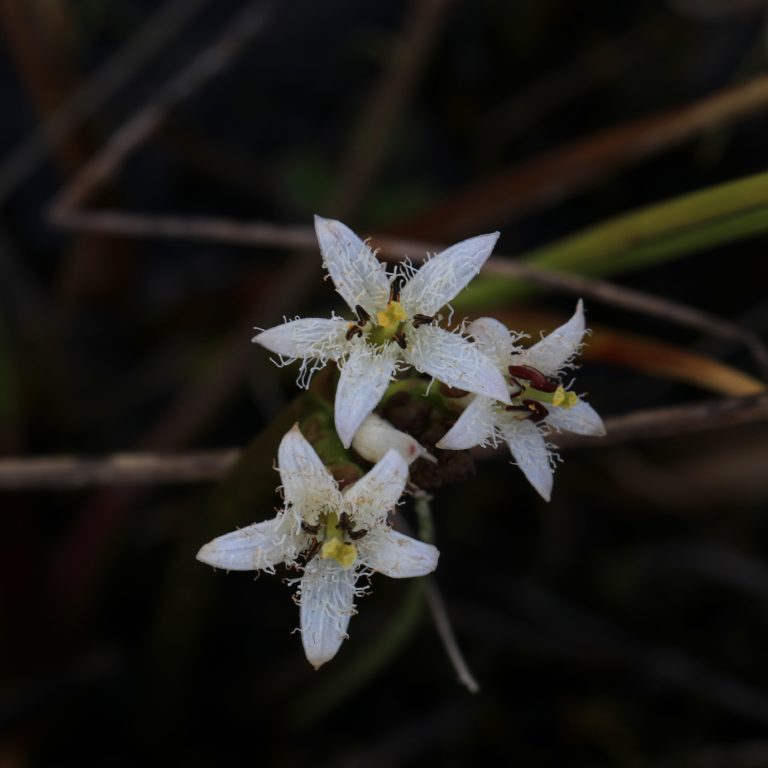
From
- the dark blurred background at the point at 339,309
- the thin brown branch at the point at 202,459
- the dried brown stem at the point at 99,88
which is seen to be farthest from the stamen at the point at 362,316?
the dried brown stem at the point at 99,88

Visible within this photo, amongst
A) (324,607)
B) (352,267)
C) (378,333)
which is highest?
(352,267)

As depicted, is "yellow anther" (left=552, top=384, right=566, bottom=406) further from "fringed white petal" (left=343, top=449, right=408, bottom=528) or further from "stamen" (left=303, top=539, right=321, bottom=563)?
"stamen" (left=303, top=539, right=321, bottom=563)

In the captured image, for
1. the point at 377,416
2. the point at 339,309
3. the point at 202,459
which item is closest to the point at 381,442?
the point at 377,416

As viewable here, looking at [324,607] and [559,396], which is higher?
[559,396]

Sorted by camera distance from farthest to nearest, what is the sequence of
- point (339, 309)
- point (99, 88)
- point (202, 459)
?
point (99, 88), point (339, 309), point (202, 459)

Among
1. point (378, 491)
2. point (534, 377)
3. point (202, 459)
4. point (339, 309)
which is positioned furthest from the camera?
point (339, 309)

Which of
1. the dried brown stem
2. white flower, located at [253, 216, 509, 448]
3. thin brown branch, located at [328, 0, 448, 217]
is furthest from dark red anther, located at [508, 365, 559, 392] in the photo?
the dried brown stem

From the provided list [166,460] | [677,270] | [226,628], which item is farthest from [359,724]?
[677,270]

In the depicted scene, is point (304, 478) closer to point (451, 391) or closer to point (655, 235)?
point (451, 391)
